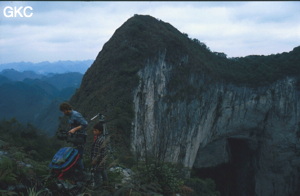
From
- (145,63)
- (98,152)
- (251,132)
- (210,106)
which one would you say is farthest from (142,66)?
(98,152)

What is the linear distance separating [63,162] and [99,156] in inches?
22.5

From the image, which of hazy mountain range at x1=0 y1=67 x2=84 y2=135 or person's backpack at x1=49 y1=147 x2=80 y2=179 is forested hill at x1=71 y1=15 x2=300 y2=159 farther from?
hazy mountain range at x1=0 y1=67 x2=84 y2=135

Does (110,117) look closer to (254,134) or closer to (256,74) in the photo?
(254,134)

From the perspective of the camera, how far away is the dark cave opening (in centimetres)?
3453

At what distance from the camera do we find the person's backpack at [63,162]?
4742 mm

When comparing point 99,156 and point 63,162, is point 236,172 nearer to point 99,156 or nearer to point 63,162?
point 99,156

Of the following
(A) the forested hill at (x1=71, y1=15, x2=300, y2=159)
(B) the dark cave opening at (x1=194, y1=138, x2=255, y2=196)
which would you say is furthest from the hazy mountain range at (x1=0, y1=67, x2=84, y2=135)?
(B) the dark cave opening at (x1=194, y1=138, x2=255, y2=196)

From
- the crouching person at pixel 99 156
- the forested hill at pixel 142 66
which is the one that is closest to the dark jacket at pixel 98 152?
the crouching person at pixel 99 156

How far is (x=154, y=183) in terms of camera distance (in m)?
5.06

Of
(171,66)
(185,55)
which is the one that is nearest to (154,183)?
(171,66)

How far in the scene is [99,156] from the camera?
16.4ft

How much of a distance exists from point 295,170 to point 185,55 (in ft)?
58.3

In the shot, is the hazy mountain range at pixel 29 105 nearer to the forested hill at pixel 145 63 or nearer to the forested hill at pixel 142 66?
the forested hill at pixel 145 63

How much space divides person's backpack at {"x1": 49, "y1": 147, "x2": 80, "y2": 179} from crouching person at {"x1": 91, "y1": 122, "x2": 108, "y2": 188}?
33 cm
